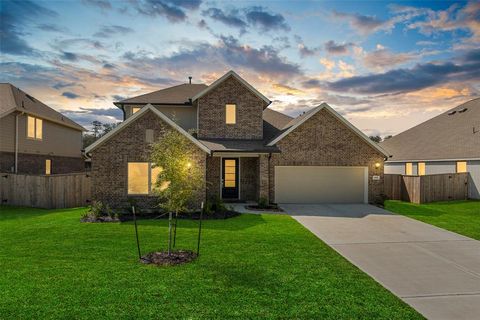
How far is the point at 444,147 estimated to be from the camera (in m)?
22.5

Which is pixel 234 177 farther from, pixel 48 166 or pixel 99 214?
pixel 48 166

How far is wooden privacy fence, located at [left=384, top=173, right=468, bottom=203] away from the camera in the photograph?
18.6 metres

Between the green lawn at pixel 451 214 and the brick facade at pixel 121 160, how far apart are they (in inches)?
488

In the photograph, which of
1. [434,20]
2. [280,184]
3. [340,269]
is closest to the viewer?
[340,269]

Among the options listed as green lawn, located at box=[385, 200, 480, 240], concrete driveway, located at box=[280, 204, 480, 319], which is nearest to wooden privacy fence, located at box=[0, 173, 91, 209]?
concrete driveway, located at box=[280, 204, 480, 319]

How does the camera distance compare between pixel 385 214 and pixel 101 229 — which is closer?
pixel 101 229

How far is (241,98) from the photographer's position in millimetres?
18141

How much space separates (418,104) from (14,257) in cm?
2853

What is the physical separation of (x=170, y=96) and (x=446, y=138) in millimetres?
21203

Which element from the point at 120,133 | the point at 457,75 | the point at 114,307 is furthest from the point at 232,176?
the point at 457,75

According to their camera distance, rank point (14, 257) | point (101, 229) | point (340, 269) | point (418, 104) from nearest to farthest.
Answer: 1. point (340, 269)
2. point (14, 257)
3. point (101, 229)
4. point (418, 104)

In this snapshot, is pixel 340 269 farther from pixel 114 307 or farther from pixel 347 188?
pixel 347 188

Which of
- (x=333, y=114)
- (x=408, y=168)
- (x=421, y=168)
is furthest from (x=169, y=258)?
(x=408, y=168)

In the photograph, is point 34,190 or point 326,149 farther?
point 326,149
